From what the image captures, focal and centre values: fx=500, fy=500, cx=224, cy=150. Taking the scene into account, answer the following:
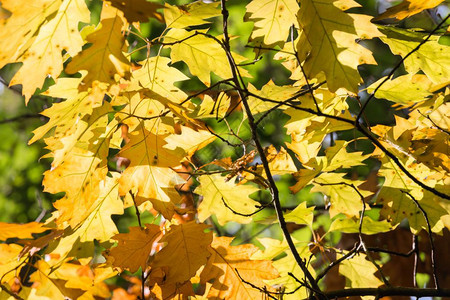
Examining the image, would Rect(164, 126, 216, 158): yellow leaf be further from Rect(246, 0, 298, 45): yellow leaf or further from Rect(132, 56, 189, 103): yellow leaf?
Rect(246, 0, 298, 45): yellow leaf

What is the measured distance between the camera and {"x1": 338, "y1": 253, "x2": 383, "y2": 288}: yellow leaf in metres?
1.41

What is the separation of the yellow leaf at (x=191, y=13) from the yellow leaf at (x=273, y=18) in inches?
3.2

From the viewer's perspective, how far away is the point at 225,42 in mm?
1016

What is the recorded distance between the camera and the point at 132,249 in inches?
45.4

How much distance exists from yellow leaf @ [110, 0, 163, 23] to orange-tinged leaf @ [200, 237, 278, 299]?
0.61 m

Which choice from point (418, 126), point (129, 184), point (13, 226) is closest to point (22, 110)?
point (13, 226)

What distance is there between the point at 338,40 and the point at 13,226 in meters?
0.87

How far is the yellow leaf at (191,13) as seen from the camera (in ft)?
3.58

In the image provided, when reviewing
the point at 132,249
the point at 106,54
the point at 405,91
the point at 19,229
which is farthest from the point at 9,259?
the point at 405,91

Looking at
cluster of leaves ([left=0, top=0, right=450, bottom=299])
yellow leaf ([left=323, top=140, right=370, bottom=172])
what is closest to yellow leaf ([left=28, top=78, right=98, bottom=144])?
cluster of leaves ([left=0, top=0, right=450, bottom=299])

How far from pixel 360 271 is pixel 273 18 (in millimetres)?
774

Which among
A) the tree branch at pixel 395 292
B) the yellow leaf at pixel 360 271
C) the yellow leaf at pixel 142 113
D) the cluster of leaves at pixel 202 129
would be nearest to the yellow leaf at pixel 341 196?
the cluster of leaves at pixel 202 129

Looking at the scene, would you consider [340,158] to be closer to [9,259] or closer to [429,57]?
[429,57]

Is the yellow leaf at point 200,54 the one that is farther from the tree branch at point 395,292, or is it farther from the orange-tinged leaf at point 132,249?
the tree branch at point 395,292
